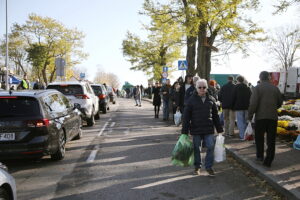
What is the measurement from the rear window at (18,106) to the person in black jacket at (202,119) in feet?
9.76

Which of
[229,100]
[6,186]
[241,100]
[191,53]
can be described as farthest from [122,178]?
[191,53]

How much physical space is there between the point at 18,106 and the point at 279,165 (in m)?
5.25

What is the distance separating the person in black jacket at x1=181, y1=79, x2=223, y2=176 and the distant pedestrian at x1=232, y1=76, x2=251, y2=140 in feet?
13.2

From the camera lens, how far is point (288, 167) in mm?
6965

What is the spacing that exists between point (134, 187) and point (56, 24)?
186 feet

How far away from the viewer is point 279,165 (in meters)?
7.14

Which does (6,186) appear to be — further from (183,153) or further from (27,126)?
(183,153)

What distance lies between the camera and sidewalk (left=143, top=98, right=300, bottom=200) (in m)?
5.61

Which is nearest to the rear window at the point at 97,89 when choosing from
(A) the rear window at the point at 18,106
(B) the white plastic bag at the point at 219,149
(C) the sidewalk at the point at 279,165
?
(C) the sidewalk at the point at 279,165

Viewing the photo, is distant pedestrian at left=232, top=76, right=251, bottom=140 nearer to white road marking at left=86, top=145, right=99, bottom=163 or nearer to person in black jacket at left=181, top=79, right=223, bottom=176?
person in black jacket at left=181, top=79, right=223, bottom=176

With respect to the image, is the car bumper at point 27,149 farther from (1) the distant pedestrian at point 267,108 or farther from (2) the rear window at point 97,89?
(2) the rear window at point 97,89

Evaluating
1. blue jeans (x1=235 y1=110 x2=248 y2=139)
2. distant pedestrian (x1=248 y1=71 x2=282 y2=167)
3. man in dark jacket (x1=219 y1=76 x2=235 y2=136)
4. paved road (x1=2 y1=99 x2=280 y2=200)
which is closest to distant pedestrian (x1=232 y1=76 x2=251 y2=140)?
blue jeans (x1=235 y1=110 x2=248 y2=139)

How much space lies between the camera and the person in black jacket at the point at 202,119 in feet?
21.4

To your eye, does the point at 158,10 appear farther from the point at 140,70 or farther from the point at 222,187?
the point at 140,70
